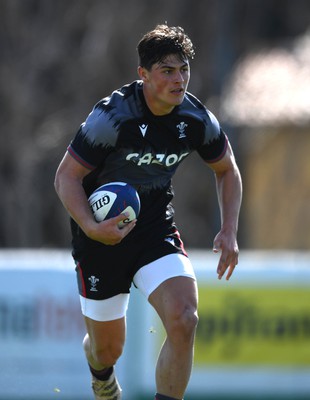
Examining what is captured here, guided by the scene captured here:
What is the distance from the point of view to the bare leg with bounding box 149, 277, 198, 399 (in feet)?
21.1

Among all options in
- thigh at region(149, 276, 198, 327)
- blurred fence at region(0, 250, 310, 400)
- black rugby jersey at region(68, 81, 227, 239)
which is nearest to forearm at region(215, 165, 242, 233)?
black rugby jersey at region(68, 81, 227, 239)

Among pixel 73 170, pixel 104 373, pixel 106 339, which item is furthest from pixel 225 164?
pixel 104 373

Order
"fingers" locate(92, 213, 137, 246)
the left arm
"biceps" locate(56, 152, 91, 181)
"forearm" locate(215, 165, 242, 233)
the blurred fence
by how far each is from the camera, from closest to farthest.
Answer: "fingers" locate(92, 213, 137, 246)
"biceps" locate(56, 152, 91, 181)
the left arm
"forearm" locate(215, 165, 242, 233)
the blurred fence

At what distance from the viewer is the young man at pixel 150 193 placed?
21.2 feet

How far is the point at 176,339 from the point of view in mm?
6422

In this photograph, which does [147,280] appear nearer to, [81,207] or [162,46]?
[81,207]

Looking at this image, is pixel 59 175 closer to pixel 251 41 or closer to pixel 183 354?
pixel 183 354

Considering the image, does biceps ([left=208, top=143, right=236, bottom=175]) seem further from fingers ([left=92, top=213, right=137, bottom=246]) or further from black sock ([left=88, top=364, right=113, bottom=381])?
black sock ([left=88, top=364, right=113, bottom=381])

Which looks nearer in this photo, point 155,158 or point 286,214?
point 155,158

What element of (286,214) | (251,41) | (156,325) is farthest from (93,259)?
(251,41)

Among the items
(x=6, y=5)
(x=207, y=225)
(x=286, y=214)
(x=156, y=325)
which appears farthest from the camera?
(x=207, y=225)

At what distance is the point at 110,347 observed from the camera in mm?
7117

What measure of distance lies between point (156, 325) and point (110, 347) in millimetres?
3717

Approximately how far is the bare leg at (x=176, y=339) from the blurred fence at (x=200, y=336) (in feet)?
14.2
